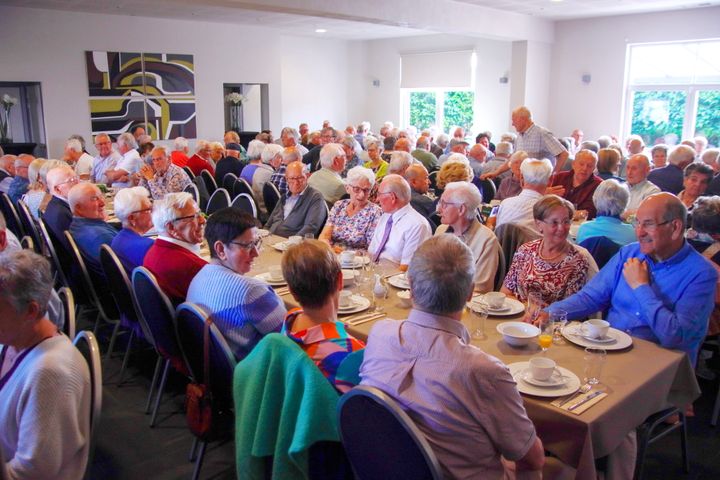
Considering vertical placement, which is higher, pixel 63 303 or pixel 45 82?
pixel 45 82

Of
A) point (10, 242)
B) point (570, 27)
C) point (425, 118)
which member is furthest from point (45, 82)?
point (570, 27)

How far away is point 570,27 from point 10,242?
11369 millimetres

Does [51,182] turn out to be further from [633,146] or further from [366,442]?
[633,146]

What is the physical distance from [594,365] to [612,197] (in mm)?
1804

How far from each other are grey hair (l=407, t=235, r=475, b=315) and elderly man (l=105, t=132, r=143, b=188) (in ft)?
20.5

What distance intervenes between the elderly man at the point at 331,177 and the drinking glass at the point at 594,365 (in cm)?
397

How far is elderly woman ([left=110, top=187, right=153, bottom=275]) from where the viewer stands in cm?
348

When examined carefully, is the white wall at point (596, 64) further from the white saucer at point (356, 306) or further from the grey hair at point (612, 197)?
the white saucer at point (356, 306)

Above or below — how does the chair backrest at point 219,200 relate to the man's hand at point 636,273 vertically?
below

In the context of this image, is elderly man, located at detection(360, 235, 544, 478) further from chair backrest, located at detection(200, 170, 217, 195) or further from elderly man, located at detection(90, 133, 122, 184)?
elderly man, located at detection(90, 133, 122, 184)

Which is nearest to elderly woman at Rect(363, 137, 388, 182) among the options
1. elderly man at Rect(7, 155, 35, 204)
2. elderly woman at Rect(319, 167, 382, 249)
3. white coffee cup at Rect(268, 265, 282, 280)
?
elderly woman at Rect(319, 167, 382, 249)

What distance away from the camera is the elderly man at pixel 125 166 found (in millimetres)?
7293

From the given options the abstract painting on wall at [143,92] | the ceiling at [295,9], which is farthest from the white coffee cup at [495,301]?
the abstract painting on wall at [143,92]

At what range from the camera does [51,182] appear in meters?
4.91
